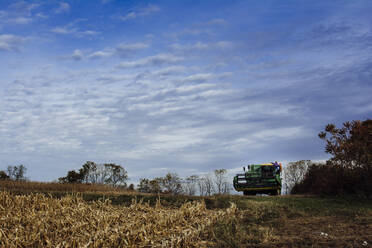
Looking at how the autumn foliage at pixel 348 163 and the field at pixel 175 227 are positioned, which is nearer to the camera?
the field at pixel 175 227

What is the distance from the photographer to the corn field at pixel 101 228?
864 centimetres

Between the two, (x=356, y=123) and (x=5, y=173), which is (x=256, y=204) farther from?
(x=5, y=173)

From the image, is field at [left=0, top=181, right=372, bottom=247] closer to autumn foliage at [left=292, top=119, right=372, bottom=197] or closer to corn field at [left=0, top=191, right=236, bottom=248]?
corn field at [left=0, top=191, right=236, bottom=248]

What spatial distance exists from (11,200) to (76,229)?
19.4 feet

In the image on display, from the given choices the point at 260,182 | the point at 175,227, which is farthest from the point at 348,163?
the point at 175,227

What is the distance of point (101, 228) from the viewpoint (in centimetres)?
965

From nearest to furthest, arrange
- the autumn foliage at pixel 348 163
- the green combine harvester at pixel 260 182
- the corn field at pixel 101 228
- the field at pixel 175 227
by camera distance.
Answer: the corn field at pixel 101 228 < the field at pixel 175 227 < the autumn foliage at pixel 348 163 < the green combine harvester at pixel 260 182

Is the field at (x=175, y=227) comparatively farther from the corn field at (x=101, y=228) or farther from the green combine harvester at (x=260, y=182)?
the green combine harvester at (x=260, y=182)

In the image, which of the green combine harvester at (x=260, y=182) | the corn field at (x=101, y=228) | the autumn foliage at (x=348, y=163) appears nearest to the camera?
the corn field at (x=101, y=228)

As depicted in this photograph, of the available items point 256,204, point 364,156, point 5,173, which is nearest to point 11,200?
point 256,204

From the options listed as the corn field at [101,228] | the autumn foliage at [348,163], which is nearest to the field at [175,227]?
the corn field at [101,228]

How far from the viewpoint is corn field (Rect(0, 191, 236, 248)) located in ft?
28.3

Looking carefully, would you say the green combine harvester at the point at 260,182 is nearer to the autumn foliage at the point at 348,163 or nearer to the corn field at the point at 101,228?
the autumn foliage at the point at 348,163

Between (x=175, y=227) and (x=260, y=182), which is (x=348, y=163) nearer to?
(x=260, y=182)
